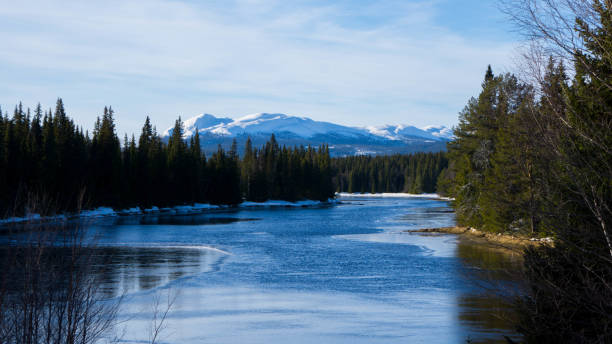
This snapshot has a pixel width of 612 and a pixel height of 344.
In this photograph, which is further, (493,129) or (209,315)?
(493,129)

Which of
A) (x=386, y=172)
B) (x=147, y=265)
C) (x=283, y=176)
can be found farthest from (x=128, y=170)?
(x=386, y=172)

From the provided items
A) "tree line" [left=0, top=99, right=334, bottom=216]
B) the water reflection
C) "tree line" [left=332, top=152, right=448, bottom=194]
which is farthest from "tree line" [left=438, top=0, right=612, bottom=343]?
"tree line" [left=332, top=152, right=448, bottom=194]

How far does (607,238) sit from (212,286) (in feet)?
55.8

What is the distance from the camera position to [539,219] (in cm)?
711

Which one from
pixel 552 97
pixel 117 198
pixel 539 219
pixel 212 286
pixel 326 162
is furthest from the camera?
pixel 326 162

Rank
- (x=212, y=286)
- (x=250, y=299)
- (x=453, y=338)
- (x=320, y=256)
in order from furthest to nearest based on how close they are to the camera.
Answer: (x=320, y=256) → (x=212, y=286) → (x=250, y=299) → (x=453, y=338)

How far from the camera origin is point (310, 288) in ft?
70.4

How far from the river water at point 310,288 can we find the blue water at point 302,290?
0.11 feet

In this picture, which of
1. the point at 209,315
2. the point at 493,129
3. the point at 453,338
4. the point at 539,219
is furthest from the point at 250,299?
the point at 493,129

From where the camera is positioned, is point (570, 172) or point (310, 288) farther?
point (310, 288)

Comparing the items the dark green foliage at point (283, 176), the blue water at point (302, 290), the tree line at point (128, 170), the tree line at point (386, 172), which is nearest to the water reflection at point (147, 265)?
the blue water at point (302, 290)

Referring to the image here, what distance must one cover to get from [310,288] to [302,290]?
55cm

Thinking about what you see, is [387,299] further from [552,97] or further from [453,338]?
[552,97]

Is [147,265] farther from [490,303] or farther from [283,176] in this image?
[283,176]
